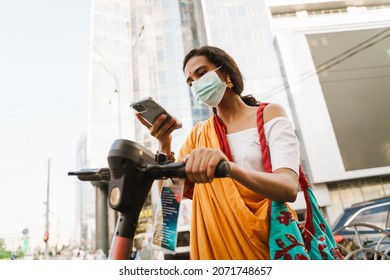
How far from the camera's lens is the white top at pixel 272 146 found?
528 millimetres

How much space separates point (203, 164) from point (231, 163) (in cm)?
6

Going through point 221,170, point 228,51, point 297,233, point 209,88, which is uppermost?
point 228,51

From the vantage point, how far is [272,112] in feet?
2.02

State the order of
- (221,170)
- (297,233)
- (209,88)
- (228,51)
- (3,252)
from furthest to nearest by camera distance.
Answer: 1. (228,51)
2. (3,252)
3. (209,88)
4. (297,233)
5. (221,170)

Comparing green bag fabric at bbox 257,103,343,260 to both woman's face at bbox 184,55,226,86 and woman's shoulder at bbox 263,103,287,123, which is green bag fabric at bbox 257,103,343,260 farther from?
woman's face at bbox 184,55,226,86

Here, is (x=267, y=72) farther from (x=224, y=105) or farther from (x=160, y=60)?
(x=224, y=105)

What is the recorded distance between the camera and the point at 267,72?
6105 millimetres

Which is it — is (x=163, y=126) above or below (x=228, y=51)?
below

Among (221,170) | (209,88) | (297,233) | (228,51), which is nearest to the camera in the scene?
(221,170)

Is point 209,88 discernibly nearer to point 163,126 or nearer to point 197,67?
point 197,67

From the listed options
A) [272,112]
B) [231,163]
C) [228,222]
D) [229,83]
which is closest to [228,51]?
[229,83]

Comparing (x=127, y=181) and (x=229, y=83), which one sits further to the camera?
(x=229, y=83)
